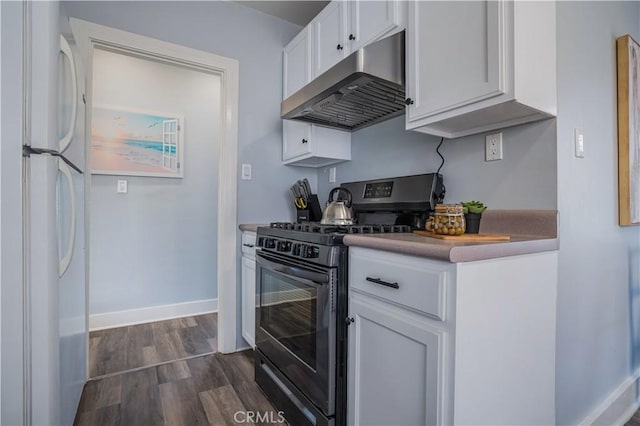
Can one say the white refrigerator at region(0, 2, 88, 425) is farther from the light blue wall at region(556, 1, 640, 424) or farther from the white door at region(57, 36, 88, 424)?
the light blue wall at region(556, 1, 640, 424)

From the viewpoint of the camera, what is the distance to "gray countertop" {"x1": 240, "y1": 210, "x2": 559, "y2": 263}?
2.79 feet

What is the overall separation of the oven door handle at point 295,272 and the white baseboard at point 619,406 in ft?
4.13

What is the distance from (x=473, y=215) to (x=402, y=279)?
55cm

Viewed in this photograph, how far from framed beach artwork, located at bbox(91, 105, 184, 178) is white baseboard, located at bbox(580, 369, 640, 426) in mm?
3248

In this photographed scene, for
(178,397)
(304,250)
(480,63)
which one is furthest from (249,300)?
(480,63)

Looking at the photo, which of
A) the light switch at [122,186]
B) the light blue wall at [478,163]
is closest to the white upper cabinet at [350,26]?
the light blue wall at [478,163]

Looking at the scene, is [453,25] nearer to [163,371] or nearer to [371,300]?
[371,300]

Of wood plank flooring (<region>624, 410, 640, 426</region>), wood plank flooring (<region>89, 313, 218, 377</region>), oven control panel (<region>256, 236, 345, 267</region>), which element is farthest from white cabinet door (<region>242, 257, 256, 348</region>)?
wood plank flooring (<region>624, 410, 640, 426</region>)

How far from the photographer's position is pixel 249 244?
84.0 inches

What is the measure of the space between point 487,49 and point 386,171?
0.96m

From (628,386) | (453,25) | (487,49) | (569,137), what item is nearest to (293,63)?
(453,25)

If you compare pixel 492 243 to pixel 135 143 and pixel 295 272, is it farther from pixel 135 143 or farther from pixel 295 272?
pixel 135 143

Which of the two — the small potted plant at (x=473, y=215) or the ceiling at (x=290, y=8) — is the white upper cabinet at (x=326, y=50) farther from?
the small potted plant at (x=473, y=215)

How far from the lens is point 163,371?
1978mm
